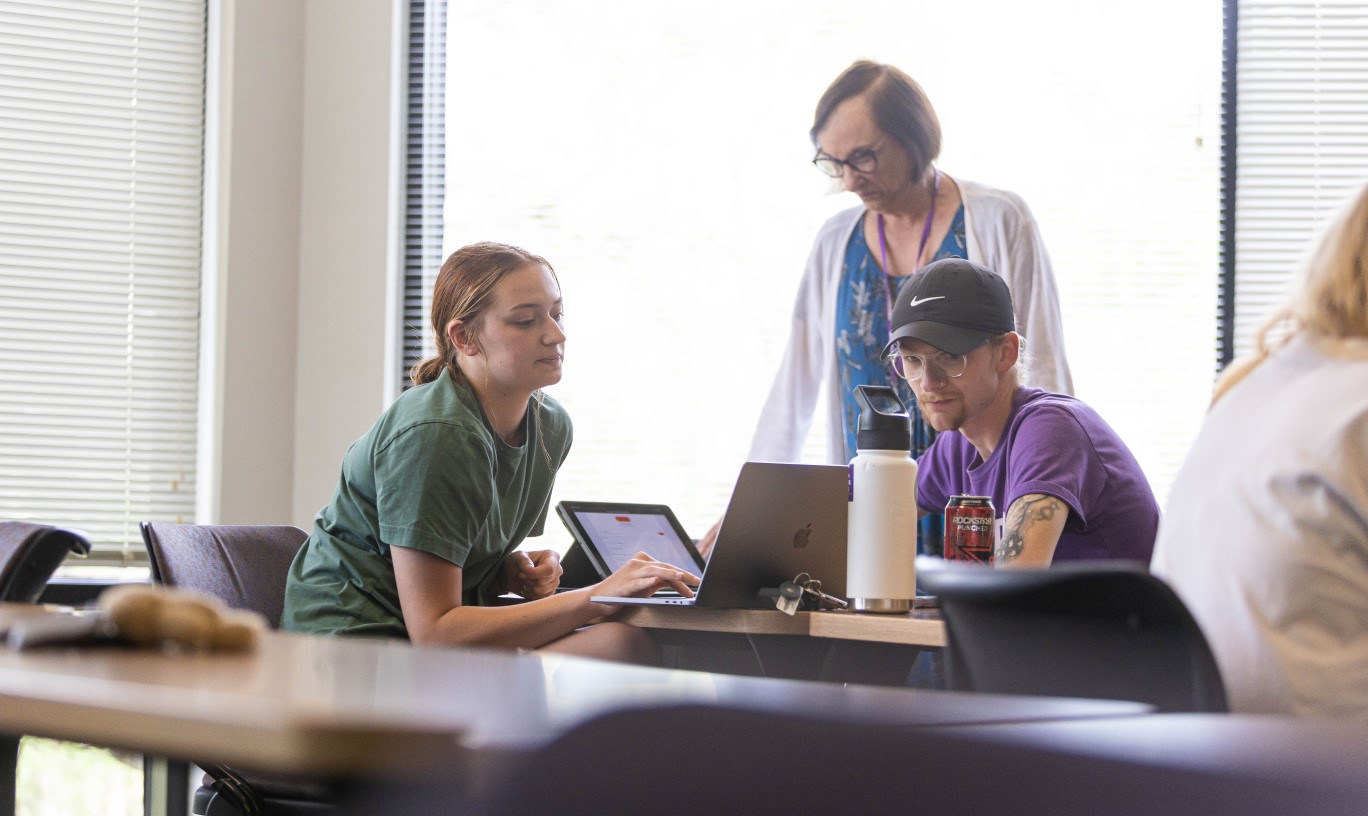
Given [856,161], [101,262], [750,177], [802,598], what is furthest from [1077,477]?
[101,262]

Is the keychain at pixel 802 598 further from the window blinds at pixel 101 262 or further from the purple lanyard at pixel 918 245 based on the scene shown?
the window blinds at pixel 101 262

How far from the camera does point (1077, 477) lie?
6.85 ft

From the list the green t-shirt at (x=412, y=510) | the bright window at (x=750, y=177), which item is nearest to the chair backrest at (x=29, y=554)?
the green t-shirt at (x=412, y=510)

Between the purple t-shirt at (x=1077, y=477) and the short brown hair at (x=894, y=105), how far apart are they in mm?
861

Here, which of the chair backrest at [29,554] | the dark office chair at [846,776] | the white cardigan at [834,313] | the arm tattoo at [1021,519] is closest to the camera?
the dark office chair at [846,776]

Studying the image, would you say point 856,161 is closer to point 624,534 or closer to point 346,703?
point 624,534

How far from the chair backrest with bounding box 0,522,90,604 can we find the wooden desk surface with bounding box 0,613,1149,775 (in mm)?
953

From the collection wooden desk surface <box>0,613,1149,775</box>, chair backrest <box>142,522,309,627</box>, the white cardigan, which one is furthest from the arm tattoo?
chair backrest <box>142,522,309,627</box>

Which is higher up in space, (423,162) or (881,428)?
(423,162)

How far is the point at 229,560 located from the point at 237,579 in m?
0.04

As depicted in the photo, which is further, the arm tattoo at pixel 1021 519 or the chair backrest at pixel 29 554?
the arm tattoo at pixel 1021 519

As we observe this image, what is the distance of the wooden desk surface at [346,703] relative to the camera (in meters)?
0.58

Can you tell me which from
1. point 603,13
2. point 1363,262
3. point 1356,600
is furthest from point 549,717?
point 603,13

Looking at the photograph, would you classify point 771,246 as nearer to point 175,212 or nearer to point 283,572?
point 175,212
